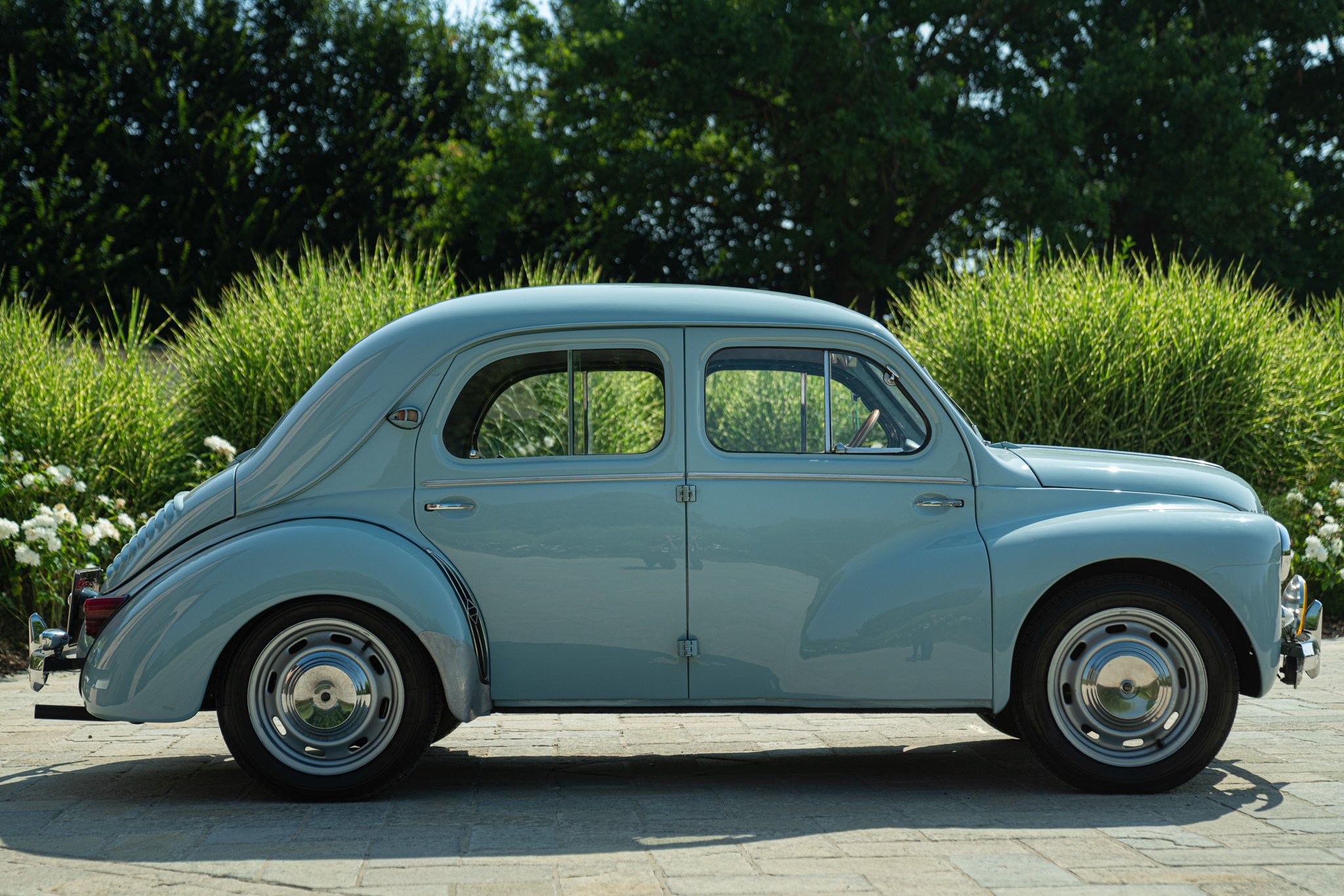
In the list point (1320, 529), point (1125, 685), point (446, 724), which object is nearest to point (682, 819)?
point (446, 724)

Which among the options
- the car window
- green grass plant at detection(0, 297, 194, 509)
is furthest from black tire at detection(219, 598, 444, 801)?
green grass plant at detection(0, 297, 194, 509)

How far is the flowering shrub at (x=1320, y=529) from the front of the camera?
31.0 ft

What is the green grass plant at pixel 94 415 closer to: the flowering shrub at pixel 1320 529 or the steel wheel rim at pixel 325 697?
the steel wheel rim at pixel 325 697

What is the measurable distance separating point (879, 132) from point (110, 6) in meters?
12.5

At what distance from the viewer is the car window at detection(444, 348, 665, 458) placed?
16.4ft

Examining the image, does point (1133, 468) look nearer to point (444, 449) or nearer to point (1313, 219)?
point (444, 449)

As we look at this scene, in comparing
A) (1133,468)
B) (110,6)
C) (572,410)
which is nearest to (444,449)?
(572,410)

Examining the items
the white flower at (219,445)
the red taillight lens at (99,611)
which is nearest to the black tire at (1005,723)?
the red taillight lens at (99,611)

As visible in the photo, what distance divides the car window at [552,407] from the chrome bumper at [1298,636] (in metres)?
2.52

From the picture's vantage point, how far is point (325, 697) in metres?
4.71

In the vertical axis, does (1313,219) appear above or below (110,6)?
below

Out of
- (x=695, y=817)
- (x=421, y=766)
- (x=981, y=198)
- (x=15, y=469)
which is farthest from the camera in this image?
(x=981, y=198)

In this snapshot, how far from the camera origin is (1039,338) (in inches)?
404

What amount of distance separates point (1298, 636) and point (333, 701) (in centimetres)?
368
